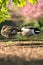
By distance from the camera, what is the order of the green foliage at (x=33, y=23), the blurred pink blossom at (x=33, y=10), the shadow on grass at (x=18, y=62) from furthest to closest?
the blurred pink blossom at (x=33, y=10) < the green foliage at (x=33, y=23) < the shadow on grass at (x=18, y=62)

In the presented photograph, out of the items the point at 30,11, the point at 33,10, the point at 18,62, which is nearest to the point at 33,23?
the point at 33,10

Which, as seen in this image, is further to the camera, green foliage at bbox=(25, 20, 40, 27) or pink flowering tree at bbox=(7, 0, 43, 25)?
pink flowering tree at bbox=(7, 0, 43, 25)

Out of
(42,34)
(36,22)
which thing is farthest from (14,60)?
(36,22)

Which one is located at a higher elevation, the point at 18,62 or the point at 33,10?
the point at 33,10

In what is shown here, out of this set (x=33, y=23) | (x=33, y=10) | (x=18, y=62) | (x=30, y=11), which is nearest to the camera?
(x=18, y=62)

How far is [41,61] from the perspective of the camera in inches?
311

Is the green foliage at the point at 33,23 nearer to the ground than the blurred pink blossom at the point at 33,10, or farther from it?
nearer to the ground

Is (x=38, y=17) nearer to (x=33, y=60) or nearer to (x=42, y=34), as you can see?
(x=42, y=34)

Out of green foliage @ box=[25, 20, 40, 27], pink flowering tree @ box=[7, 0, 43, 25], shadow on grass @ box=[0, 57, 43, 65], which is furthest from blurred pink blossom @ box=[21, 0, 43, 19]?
shadow on grass @ box=[0, 57, 43, 65]

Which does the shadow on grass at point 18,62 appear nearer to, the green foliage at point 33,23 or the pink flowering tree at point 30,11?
the green foliage at point 33,23

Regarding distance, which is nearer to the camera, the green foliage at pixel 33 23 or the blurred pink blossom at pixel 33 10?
the green foliage at pixel 33 23

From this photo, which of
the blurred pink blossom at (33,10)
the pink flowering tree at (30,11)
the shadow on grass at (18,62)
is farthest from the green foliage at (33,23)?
the shadow on grass at (18,62)

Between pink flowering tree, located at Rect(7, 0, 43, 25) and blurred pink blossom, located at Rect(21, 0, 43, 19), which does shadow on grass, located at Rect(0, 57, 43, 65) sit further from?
blurred pink blossom, located at Rect(21, 0, 43, 19)

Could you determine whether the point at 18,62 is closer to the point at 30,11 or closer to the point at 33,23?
the point at 33,23
